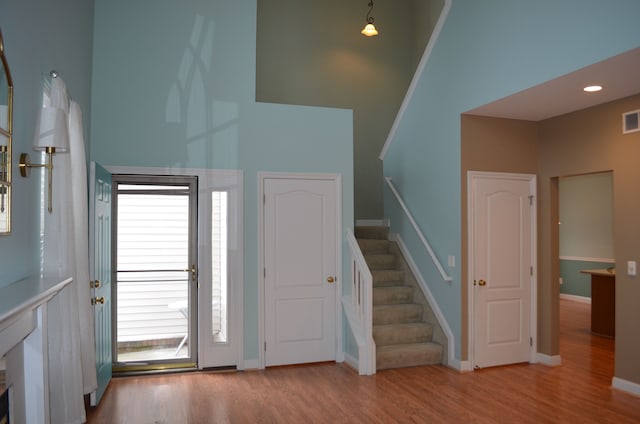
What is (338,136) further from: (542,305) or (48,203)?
(48,203)

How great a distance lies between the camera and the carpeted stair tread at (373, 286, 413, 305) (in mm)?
6086

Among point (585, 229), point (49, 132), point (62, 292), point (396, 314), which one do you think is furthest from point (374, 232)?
point (585, 229)

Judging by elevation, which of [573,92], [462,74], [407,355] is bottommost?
[407,355]

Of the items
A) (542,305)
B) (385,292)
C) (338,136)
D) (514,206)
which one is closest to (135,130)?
(338,136)

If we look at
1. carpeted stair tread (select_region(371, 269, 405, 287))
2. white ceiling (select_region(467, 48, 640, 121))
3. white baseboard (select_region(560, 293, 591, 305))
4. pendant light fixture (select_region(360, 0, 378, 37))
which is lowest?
white baseboard (select_region(560, 293, 591, 305))

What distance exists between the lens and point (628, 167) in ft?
15.9

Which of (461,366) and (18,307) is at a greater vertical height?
(18,307)

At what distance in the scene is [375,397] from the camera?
452 cm

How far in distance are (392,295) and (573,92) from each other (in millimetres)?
2970

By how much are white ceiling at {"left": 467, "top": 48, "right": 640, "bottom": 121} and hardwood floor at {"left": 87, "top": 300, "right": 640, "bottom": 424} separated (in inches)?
109

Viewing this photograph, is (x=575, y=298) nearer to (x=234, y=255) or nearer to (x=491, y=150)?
(x=491, y=150)

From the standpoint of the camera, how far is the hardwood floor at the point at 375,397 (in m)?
4.08

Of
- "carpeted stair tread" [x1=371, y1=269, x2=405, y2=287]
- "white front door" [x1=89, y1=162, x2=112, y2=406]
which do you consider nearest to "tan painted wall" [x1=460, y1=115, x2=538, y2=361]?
"carpeted stair tread" [x1=371, y1=269, x2=405, y2=287]

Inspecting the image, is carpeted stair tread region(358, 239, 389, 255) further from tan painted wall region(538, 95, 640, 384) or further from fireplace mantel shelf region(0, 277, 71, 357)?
fireplace mantel shelf region(0, 277, 71, 357)
